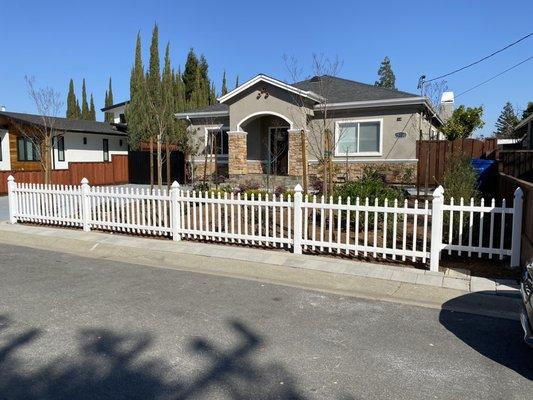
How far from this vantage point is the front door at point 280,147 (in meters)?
20.0

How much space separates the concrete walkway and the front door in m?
11.7

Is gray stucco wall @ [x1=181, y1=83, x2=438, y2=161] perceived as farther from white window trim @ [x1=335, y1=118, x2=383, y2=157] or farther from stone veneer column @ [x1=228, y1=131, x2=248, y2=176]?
stone veneer column @ [x1=228, y1=131, x2=248, y2=176]

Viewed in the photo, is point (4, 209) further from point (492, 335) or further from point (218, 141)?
point (492, 335)

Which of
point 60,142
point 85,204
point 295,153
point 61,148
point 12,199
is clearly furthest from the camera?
point 61,148

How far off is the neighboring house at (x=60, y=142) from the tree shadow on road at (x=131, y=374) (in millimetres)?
21247

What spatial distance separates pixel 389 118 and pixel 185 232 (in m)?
11.1

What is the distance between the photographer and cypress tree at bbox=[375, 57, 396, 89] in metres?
88.1

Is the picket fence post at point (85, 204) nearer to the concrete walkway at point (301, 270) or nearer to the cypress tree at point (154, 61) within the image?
the concrete walkway at point (301, 270)

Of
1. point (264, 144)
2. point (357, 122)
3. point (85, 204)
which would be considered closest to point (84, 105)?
point (264, 144)

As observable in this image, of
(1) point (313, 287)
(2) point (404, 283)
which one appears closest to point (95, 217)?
(1) point (313, 287)

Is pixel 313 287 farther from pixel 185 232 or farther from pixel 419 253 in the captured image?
pixel 185 232

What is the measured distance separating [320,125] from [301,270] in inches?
486

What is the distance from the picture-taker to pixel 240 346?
4.14 meters

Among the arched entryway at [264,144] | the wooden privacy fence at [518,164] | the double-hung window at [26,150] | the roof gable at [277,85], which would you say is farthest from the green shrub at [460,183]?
the double-hung window at [26,150]
